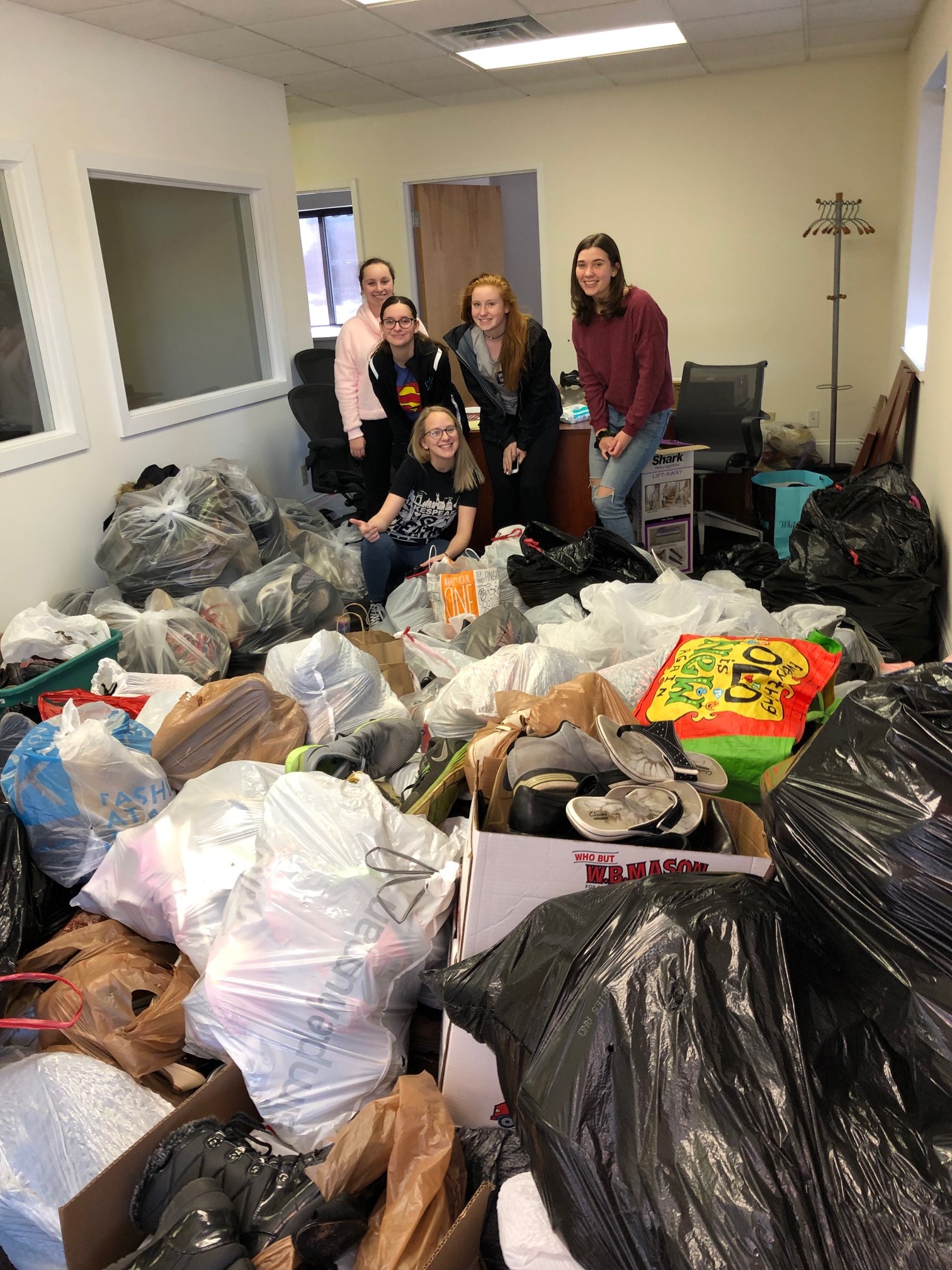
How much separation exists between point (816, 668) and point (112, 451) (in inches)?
122

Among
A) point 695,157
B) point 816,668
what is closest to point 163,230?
point 695,157

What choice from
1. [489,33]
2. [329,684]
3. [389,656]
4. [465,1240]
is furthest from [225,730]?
[489,33]

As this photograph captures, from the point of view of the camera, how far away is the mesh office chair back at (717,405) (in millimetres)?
5324

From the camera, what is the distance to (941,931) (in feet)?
3.29

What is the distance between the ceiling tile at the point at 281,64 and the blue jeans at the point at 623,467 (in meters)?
2.40

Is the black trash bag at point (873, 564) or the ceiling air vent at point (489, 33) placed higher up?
the ceiling air vent at point (489, 33)

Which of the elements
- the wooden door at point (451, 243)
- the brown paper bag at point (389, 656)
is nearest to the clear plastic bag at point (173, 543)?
the brown paper bag at point (389, 656)

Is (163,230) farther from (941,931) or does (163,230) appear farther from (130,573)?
(941,931)

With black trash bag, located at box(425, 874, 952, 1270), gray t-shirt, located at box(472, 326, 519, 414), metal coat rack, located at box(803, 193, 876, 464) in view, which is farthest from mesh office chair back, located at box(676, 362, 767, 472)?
black trash bag, located at box(425, 874, 952, 1270)

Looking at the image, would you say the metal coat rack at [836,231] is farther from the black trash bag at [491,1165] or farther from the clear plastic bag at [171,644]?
the black trash bag at [491,1165]

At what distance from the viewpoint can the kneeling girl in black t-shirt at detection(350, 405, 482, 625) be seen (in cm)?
359

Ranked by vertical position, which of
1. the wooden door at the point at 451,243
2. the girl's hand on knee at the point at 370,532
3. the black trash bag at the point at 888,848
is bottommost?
the girl's hand on knee at the point at 370,532

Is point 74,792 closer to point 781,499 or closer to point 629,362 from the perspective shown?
point 629,362

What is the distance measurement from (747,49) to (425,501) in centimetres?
346
